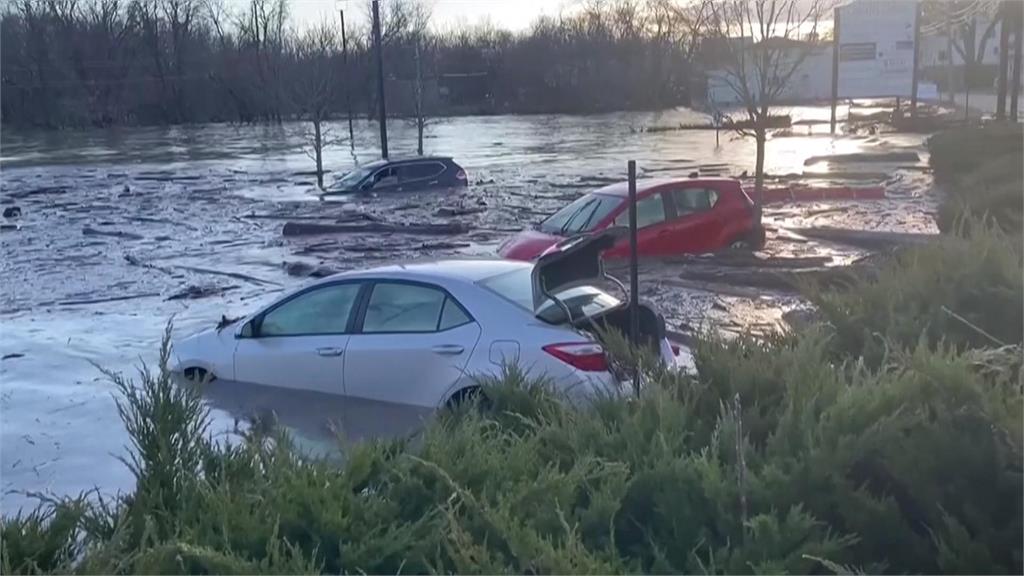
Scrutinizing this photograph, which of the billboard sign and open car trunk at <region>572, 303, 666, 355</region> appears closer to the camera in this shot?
open car trunk at <region>572, 303, 666, 355</region>

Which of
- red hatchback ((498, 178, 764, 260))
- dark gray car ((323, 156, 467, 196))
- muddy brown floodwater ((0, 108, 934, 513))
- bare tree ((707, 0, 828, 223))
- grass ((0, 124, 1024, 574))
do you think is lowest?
muddy brown floodwater ((0, 108, 934, 513))

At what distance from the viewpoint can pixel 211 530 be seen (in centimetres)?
402

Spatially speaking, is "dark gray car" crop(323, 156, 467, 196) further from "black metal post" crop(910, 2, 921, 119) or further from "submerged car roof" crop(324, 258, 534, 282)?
"black metal post" crop(910, 2, 921, 119)

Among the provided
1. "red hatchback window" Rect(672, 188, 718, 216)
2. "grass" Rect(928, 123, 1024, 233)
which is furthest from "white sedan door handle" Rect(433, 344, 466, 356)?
"red hatchback window" Rect(672, 188, 718, 216)

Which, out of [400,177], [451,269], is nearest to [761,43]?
[400,177]

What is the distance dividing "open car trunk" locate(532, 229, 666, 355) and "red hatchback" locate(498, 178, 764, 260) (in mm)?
7590

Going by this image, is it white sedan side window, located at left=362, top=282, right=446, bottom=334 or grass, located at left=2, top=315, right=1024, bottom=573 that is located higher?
grass, located at left=2, top=315, right=1024, bottom=573

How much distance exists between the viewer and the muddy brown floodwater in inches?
440

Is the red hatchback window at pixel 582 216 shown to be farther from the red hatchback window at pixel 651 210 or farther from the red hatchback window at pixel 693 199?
the red hatchback window at pixel 693 199

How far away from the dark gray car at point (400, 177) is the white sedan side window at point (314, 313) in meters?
22.7

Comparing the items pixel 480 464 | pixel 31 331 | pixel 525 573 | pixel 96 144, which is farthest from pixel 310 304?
pixel 96 144

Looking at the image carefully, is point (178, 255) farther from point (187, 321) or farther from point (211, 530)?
point (211, 530)

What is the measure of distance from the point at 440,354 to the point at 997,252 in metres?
3.94

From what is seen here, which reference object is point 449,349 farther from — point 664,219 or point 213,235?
point 213,235
